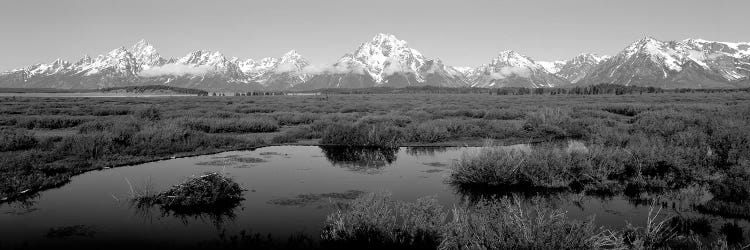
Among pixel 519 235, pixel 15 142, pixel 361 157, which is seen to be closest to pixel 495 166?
pixel 519 235

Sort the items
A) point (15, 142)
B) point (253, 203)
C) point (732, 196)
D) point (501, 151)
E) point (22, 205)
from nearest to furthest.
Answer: point (22, 205) → point (253, 203) → point (732, 196) → point (501, 151) → point (15, 142)

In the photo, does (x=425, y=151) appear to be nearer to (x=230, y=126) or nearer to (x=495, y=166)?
(x=495, y=166)

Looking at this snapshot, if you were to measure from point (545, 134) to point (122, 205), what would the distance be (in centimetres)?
3025

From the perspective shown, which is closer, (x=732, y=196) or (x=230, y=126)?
(x=732, y=196)

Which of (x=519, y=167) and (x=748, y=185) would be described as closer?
(x=748, y=185)

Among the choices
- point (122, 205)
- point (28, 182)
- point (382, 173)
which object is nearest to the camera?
point (122, 205)

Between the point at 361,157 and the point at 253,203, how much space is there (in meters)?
11.5

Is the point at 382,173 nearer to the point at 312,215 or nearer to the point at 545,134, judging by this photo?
the point at 312,215

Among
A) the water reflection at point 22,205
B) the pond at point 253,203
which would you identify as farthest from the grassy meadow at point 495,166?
the pond at point 253,203

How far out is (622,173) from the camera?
20.6 metres

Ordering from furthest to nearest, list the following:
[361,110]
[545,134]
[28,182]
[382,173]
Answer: [361,110] → [545,134] → [382,173] → [28,182]

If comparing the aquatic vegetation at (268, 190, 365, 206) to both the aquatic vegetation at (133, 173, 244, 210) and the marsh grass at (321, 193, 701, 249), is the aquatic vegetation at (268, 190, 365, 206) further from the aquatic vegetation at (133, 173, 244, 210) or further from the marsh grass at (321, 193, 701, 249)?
the marsh grass at (321, 193, 701, 249)

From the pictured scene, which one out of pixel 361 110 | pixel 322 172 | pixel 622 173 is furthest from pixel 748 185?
pixel 361 110

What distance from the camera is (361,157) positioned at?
27641 millimetres
